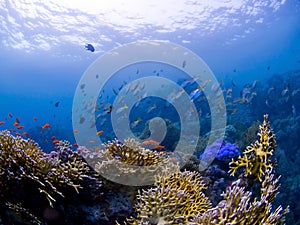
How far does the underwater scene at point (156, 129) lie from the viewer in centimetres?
320

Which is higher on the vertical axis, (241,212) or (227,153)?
(227,153)

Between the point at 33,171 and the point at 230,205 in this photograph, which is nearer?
the point at 230,205

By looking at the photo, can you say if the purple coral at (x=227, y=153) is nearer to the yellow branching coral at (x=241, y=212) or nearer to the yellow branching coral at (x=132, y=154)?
the yellow branching coral at (x=132, y=154)

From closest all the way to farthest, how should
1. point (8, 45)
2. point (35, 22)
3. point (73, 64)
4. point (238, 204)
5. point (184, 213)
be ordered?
point (238, 204), point (184, 213), point (35, 22), point (8, 45), point (73, 64)

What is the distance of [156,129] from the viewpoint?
43.5 feet

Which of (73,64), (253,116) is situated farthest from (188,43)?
(73,64)

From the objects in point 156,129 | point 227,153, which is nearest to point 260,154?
point 227,153

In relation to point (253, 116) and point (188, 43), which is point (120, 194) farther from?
point (188, 43)

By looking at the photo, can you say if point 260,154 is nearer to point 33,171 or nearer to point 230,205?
point 230,205

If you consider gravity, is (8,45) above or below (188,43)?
above

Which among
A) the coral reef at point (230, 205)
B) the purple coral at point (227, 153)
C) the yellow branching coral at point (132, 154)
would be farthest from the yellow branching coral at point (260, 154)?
the purple coral at point (227, 153)

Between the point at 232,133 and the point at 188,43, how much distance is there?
23660 mm

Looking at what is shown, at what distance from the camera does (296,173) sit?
11.4 metres

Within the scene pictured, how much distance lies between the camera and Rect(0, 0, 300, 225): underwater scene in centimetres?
320
